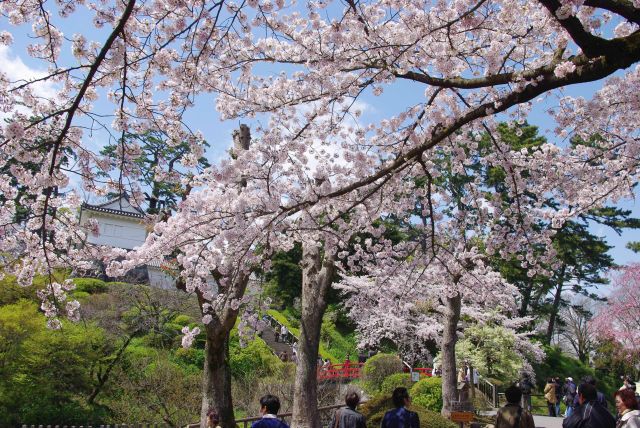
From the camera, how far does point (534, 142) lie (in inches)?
931

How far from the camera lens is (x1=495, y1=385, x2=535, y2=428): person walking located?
14.3 ft

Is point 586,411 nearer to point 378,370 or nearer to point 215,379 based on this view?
point 215,379

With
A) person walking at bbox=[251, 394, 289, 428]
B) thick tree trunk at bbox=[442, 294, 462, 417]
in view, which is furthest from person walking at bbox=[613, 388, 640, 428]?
thick tree trunk at bbox=[442, 294, 462, 417]

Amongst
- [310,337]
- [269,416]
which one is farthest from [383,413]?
[269,416]

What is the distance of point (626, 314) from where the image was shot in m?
25.1

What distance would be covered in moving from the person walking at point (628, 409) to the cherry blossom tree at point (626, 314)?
2313cm

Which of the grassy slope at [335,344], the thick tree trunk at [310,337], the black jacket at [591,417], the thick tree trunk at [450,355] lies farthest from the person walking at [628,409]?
the grassy slope at [335,344]

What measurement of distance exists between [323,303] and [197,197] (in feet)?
9.77

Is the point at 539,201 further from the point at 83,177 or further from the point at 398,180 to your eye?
the point at 83,177

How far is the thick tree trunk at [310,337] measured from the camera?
798 centimetres

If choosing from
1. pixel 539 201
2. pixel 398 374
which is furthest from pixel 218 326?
pixel 398 374

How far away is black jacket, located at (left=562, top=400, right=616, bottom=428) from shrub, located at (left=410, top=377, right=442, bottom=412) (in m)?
9.74

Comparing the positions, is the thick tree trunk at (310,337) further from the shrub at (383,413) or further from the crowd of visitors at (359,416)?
the crowd of visitors at (359,416)

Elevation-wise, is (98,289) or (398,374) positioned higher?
(98,289)
